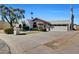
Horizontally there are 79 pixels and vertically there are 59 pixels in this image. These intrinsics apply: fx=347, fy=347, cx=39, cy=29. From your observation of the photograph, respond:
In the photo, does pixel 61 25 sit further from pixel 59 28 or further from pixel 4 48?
pixel 4 48

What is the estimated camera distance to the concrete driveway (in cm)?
940

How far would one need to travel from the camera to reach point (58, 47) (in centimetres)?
953

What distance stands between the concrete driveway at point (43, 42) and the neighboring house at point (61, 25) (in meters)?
0.13

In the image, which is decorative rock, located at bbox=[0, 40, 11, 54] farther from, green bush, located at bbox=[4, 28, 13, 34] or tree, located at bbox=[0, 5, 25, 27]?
tree, located at bbox=[0, 5, 25, 27]

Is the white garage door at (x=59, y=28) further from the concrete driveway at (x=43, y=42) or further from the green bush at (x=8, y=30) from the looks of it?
the green bush at (x=8, y=30)

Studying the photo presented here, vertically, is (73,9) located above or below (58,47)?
above

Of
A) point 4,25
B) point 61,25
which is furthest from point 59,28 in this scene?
point 4,25

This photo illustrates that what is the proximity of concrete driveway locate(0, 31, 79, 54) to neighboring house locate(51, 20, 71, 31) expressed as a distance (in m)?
0.13

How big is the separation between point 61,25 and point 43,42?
0.70 m

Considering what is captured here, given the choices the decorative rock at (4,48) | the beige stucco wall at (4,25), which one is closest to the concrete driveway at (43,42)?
the decorative rock at (4,48)

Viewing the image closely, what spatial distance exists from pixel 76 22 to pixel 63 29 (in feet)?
1.40
